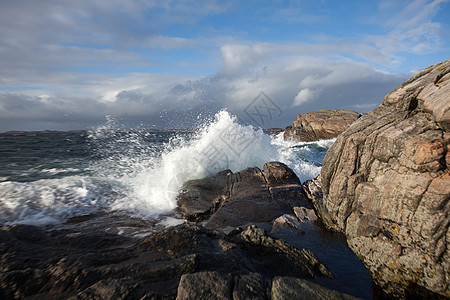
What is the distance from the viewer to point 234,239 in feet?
15.6

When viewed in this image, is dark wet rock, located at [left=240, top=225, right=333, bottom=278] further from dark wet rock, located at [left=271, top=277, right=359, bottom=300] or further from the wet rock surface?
dark wet rock, located at [left=271, top=277, right=359, bottom=300]

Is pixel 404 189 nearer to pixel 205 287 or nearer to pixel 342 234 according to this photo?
pixel 342 234

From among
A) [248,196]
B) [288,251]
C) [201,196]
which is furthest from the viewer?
[201,196]

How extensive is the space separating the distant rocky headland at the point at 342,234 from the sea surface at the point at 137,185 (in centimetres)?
65

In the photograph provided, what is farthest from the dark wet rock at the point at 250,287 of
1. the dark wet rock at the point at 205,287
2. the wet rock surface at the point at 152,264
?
the dark wet rock at the point at 205,287

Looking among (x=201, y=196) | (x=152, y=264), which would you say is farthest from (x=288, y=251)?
(x=201, y=196)

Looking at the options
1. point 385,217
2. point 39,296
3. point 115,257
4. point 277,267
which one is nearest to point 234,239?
point 277,267

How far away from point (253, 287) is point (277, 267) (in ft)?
3.96

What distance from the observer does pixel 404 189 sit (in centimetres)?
372

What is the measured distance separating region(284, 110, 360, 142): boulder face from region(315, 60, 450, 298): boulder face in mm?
33034

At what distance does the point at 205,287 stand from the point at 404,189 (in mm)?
3503

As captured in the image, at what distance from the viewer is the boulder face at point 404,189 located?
10.8ft

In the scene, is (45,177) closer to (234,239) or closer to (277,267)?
(234,239)

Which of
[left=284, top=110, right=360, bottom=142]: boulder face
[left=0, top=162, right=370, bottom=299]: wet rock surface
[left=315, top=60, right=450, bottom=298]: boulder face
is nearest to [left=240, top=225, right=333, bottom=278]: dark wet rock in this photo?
[left=0, top=162, right=370, bottom=299]: wet rock surface
